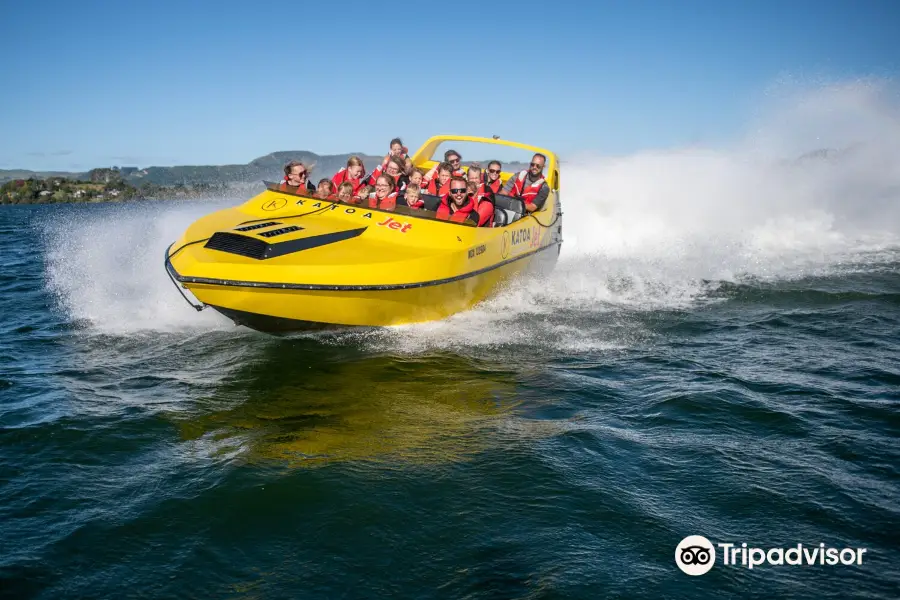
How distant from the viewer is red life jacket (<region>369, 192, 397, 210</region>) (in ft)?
28.3

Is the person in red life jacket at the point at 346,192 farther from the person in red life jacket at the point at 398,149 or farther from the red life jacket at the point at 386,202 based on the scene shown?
the person in red life jacket at the point at 398,149

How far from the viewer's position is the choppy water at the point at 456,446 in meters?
3.56

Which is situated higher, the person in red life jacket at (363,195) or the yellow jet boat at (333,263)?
the person in red life jacket at (363,195)

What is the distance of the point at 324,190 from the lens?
9.16m

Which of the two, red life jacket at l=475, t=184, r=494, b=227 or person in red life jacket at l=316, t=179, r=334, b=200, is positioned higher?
person in red life jacket at l=316, t=179, r=334, b=200

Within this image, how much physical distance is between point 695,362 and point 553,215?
4579 millimetres

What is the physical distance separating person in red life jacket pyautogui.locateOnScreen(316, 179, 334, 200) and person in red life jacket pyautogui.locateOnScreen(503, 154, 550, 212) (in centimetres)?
277

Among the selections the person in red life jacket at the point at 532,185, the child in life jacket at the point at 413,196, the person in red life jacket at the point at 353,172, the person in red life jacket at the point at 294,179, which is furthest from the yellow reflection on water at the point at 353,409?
the person in red life jacket at the point at 532,185

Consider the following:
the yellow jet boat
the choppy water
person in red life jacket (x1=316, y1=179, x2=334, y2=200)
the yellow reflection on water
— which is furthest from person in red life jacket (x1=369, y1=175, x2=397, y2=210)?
the yellow reflection on water

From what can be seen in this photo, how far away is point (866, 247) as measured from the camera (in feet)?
48.8

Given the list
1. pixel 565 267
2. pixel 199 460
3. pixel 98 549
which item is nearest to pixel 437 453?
pixel 199 460

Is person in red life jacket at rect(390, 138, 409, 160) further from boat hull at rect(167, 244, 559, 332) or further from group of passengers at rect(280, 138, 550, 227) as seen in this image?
boat hull at rect(167, 244, 559, 332)

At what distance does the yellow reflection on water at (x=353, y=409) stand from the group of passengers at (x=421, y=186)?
2.20 m

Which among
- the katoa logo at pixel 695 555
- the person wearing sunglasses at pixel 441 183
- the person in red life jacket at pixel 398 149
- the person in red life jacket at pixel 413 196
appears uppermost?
the person in red life jacket at pixel 398 149
